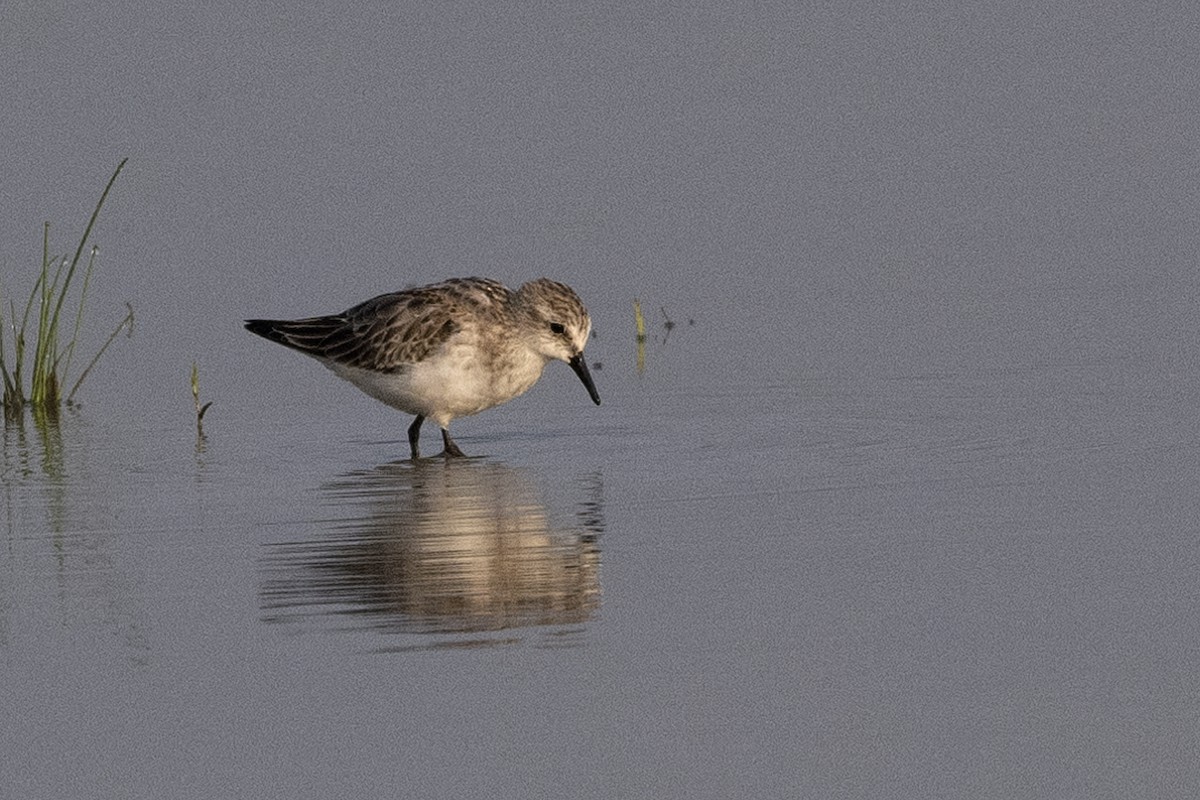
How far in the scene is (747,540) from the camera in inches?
428

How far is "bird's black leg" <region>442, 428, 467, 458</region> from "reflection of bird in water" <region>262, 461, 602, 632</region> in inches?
49.6

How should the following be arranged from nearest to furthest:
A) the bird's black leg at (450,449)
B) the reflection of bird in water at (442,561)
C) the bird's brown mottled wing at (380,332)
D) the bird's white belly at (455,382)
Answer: the reflection of bird in water at (442,561) < the bird's black leg at (450,449) < the bird's white belly at (455,382) < the bird's brown mottled wing at (380,332)

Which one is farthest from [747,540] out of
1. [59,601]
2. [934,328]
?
[934,328]

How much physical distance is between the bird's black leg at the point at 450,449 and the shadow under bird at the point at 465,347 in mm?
10

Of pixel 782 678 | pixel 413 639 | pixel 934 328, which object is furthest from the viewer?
pixel 934 328

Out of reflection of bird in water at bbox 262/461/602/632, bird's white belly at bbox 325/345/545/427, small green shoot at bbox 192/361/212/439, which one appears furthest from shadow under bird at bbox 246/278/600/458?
reflection of bird in water at bbox 262/461/602/632

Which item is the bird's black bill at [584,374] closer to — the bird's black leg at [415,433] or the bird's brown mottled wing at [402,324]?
the bird's brown mottled wing at [402,324]

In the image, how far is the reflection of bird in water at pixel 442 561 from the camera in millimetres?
9570

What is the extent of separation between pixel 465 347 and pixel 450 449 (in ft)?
2.33

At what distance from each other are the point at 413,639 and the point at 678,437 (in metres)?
5.79

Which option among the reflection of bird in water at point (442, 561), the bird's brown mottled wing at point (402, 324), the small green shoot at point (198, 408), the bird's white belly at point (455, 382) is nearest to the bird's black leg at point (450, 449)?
the bird's white belly at point (455, 382)

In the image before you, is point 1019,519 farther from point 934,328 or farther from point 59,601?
point 934,328

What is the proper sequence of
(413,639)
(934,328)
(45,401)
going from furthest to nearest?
1. (934,328)
2. (45,401)
3. (413,639)

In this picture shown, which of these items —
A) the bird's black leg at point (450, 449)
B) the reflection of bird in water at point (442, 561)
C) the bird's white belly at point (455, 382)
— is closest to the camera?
the reflection of bird in water at point (442, 561)
